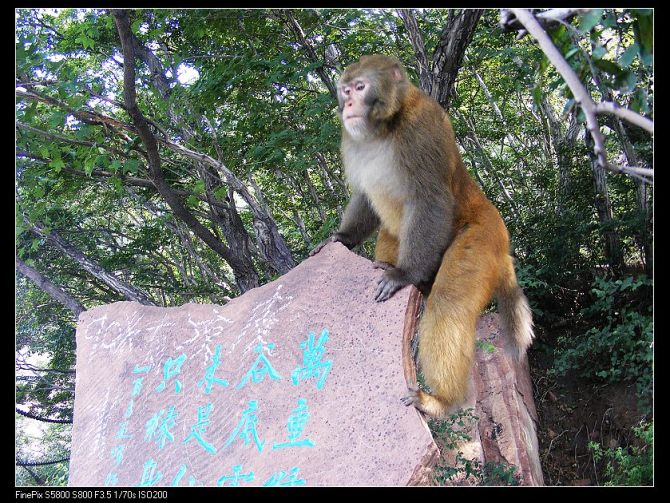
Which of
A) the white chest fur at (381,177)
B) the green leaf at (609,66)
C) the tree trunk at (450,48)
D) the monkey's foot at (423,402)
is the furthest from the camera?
the tree trunk at (450,48)

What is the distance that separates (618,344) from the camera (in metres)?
6.38

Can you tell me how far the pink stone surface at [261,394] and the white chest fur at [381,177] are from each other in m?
0.40

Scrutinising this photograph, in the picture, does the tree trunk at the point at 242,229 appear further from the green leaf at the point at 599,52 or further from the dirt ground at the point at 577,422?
the green leaf at the point at 599,52

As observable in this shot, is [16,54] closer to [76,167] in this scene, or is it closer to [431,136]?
[76,167]

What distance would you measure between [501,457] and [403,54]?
466 centimetres

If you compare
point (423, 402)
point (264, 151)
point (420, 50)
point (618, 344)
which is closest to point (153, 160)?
point (264, 151)

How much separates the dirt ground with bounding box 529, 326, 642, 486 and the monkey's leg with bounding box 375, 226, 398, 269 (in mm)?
2995

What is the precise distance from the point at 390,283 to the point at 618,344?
3.34 metres

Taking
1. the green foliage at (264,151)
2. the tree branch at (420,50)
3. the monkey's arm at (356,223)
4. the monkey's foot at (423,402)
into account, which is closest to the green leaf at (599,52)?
the monkey's foot at (423,402)

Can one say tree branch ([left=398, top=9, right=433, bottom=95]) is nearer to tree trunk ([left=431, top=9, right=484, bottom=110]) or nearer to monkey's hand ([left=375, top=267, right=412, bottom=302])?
tree trunk ([left=431, top=9, right=484, bottom=110])

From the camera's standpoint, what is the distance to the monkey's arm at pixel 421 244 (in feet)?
13.6

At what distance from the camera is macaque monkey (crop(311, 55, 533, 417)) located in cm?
391

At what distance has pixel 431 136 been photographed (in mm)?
4258

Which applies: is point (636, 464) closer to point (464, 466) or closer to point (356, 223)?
point (464, 466)
